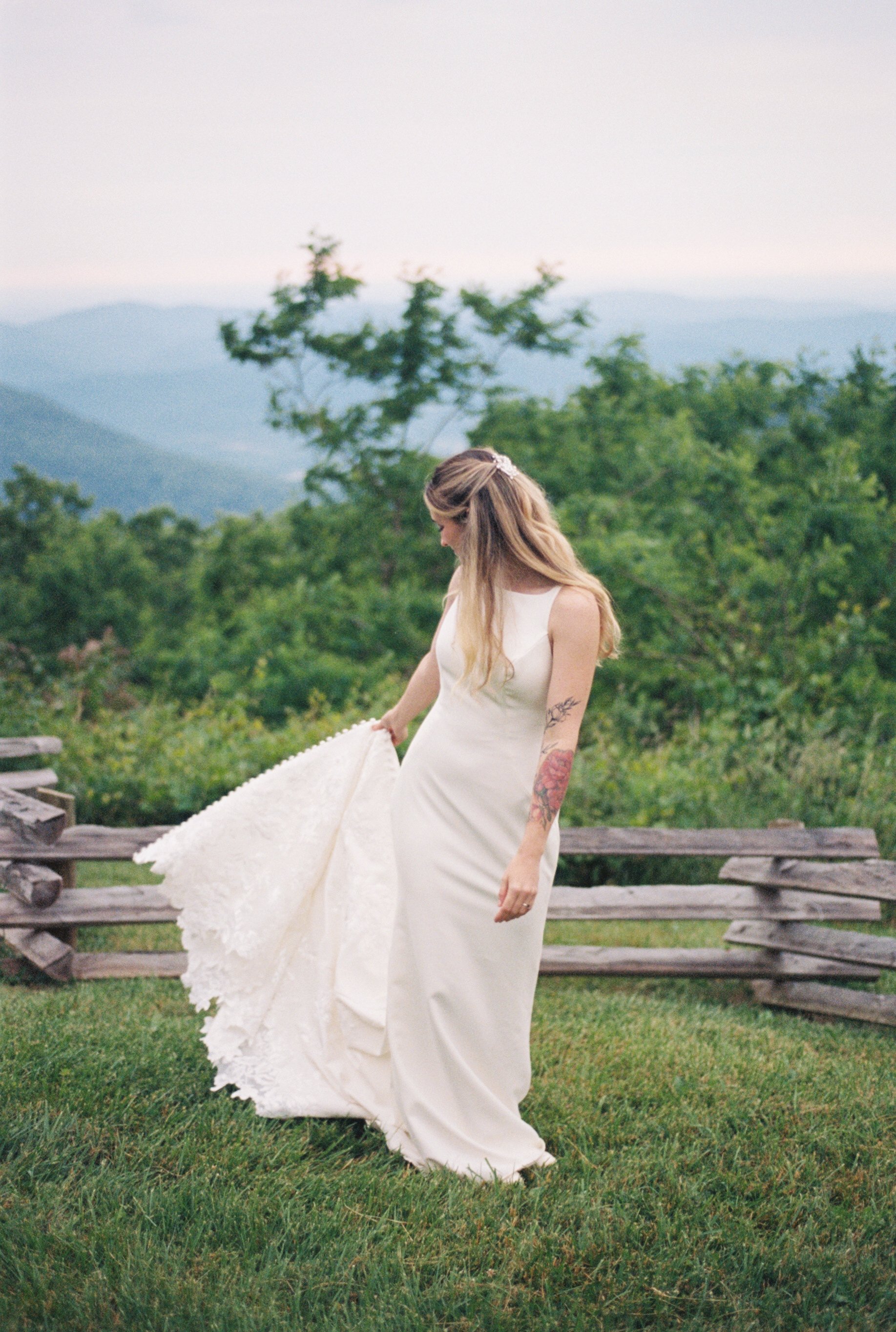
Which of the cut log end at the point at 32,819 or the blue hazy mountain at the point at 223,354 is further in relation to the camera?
the blue hazy mountain at the point at 223,354

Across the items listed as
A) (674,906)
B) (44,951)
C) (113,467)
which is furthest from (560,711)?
(113,467)

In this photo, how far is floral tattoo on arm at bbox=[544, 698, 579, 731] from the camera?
342 centimetres

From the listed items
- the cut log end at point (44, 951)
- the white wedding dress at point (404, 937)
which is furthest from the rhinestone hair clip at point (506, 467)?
the cut log end at point (44, 951)

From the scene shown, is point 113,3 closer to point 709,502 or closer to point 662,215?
point 709,502

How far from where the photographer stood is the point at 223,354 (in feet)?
56.7

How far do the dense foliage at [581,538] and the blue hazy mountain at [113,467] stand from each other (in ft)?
43.1

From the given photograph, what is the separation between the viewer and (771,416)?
61.4 ft

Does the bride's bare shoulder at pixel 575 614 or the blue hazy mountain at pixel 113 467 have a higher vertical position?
the bride's bare shoulder at pixel 575 614

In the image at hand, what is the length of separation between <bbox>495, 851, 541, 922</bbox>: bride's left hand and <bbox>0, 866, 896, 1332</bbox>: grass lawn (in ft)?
3.02

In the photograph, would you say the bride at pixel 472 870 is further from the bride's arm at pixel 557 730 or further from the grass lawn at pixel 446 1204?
the grass lawn at pixel 446 1204

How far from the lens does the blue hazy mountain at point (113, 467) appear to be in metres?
35.3

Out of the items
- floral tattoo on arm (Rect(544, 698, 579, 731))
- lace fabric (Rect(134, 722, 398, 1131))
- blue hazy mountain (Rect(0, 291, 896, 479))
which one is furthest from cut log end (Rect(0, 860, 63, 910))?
blue hazy mountain (Rect(0, 291, 896, 479))

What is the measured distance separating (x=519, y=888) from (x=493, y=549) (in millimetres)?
1168

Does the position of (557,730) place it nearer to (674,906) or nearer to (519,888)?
(519,888)
